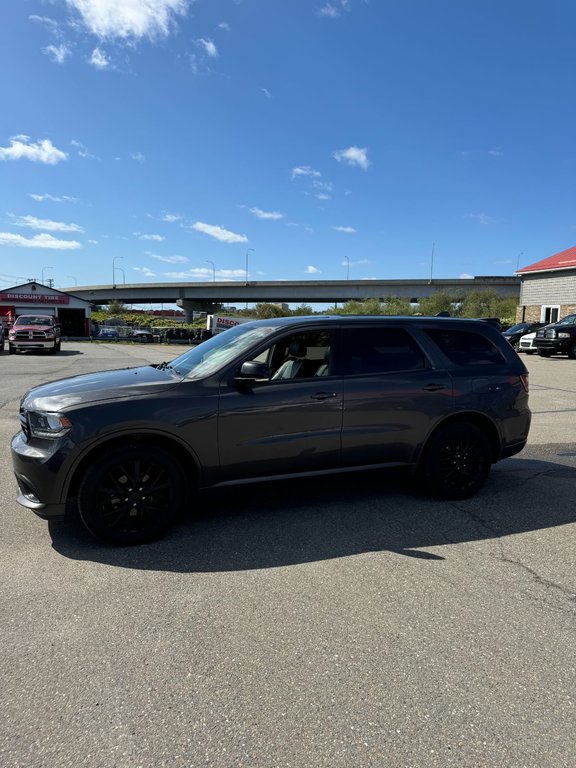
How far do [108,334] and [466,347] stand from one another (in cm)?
5239

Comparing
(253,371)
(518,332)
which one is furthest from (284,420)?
(518,332)

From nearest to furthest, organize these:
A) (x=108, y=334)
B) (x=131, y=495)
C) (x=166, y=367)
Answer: (x=131, y=495) < (x=166, y=367) < (x=108, y=334)

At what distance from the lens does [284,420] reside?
4.15m

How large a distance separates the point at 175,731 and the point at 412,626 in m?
1.37

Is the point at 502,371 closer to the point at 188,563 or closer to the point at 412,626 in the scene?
the point at 412,626

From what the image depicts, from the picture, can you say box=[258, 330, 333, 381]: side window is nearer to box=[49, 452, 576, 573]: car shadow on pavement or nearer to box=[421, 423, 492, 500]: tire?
box=[49, 452, 576, 573]: car shadow on pavement

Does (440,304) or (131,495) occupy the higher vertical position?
(440,304)

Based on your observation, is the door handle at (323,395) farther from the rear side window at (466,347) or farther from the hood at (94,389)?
the rear side window at (466,347)

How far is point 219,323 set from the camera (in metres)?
42.7

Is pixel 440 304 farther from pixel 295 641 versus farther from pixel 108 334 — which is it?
pixel 295 641

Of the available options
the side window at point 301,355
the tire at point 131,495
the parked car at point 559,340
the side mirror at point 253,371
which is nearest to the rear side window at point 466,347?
the side window at point 301,355

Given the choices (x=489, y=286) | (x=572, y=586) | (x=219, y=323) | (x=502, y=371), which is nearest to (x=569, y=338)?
(x=502, y=371)

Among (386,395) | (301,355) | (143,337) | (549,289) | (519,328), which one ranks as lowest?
(143,337)

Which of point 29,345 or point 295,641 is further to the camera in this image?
point 29,345
